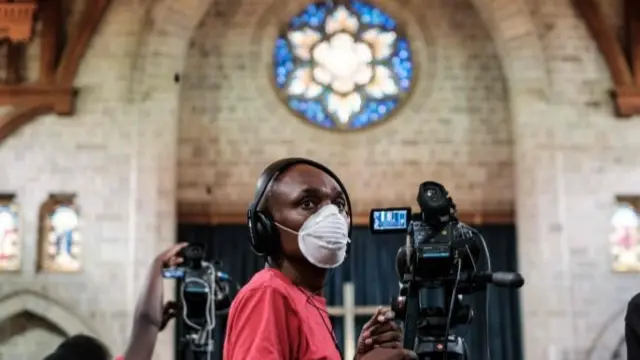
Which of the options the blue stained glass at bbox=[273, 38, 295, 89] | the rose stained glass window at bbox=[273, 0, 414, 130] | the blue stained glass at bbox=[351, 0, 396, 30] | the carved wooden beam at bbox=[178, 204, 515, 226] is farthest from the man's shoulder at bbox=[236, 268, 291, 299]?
the blue stained glass at bbox=[351, 0, 396, 30]

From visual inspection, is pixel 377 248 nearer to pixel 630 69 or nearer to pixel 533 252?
pixel 533 252

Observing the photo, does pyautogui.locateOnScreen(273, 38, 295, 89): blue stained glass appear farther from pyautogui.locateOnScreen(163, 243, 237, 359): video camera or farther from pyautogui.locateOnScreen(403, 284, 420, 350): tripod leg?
pyautogui.locateOnScreen(403, 284, 420, 350): tripod leg

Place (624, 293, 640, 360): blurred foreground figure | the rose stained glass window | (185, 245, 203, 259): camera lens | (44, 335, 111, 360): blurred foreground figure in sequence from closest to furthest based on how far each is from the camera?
1. (624, 293, 640, 360): blurred foreground figure
2. (44, 335, 111, 360): blurred foreground figure
3. (185, 245, 203, 259): camera lens
4. the rose stained glass window

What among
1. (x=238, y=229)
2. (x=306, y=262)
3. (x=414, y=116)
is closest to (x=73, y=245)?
(x=238, y=229)

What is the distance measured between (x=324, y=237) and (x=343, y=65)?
764 centimetres

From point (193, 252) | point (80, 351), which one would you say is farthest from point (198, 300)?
point (80, 351)

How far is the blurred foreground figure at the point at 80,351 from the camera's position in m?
2.29

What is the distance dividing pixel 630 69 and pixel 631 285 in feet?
6.60

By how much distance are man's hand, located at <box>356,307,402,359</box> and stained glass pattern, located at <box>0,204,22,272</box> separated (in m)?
6.78

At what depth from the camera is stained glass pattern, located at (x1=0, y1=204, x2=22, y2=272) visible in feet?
25.9

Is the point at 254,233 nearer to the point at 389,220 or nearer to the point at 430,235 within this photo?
the point at 389,220

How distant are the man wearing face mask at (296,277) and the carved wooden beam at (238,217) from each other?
21.9 ft

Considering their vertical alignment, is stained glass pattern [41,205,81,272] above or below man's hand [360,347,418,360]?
above

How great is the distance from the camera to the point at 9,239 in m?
7.96
